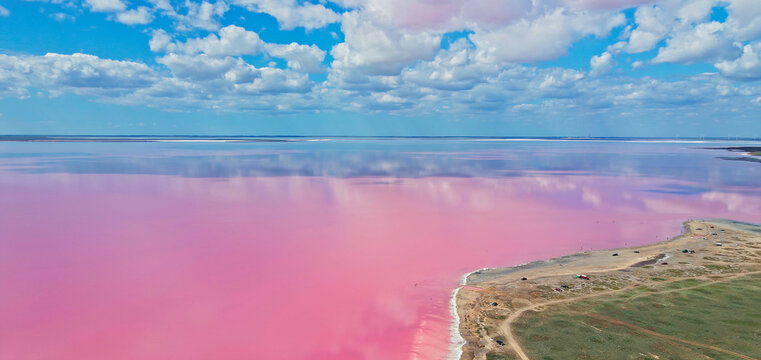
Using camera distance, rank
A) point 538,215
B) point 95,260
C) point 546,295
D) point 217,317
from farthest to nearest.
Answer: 1. point 538,215
2. point 95,260
3. point 546,295
4. point 217,317

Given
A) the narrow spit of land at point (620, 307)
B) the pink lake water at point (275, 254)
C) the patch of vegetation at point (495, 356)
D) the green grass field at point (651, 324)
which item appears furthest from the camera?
the pink lake water at point (275, 254)

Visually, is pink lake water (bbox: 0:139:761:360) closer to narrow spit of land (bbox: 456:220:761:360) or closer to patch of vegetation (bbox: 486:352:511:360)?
patch of vegetation (bbox: 486:352:511:360)

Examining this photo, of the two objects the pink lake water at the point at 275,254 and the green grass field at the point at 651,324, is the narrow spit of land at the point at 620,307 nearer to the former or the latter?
the green grass field at the point at 651,324

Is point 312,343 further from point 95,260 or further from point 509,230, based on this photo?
point 509,230

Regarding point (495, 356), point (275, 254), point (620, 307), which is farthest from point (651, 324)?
point (275, 254)

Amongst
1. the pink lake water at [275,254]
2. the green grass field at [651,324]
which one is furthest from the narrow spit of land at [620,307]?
the pink lake water at [275,254]

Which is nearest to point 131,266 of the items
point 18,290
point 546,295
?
point 18,290
